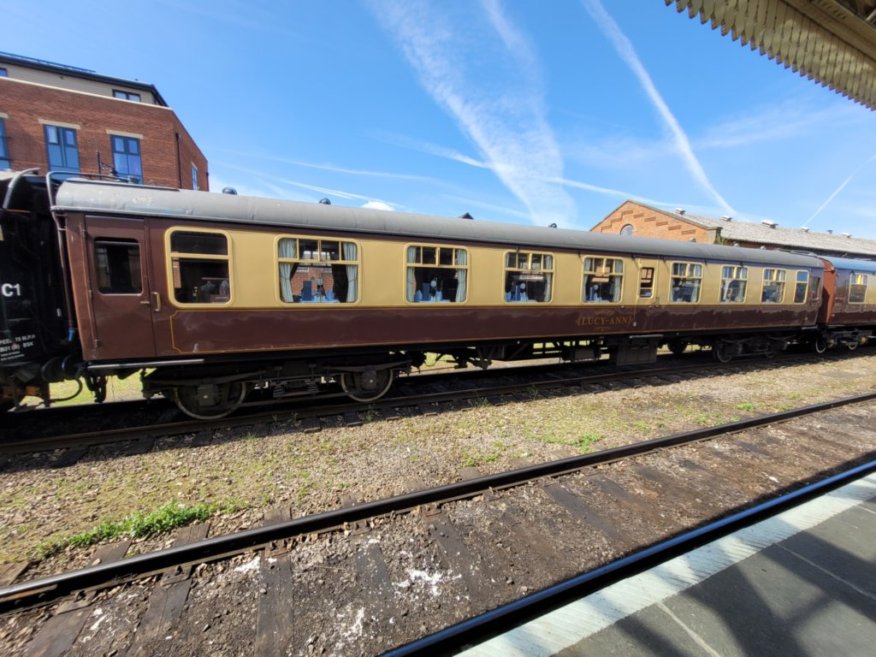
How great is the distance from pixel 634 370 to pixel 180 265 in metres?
9.53

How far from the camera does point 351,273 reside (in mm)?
6109

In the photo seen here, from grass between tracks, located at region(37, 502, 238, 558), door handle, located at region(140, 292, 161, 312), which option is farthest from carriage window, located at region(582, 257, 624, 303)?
door handle, located at region(140, 292, 161, 312)

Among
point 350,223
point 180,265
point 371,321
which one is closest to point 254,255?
point 180,265

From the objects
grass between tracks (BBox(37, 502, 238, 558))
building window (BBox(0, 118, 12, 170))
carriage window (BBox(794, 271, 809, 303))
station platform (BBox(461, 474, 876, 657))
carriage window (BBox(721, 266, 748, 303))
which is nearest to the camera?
station platform (BBox(461, 474, 876, 657))

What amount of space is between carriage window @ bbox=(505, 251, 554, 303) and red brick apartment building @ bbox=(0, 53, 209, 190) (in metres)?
26.8

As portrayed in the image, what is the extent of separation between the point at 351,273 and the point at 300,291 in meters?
0.83

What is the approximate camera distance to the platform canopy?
3.29m

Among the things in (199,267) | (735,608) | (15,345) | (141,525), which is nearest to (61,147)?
(15,345)

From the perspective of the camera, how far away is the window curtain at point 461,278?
685 centimetres

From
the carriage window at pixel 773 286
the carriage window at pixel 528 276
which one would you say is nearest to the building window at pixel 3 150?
the carriage window at pixel 528 276

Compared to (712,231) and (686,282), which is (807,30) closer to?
(686,282)

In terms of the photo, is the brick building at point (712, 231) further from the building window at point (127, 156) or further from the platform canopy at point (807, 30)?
the building window at point (127, 156)

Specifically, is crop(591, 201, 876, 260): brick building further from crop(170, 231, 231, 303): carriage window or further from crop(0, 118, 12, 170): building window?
crop(0, 118, 12, 170): building window

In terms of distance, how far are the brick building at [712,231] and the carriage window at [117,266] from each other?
97.6ft
